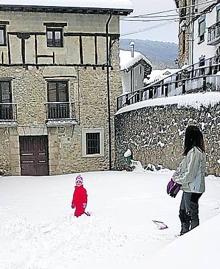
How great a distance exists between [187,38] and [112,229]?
834 inches

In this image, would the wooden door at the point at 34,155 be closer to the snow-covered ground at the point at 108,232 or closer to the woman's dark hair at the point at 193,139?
the snow-covered ground at the point at 108,232

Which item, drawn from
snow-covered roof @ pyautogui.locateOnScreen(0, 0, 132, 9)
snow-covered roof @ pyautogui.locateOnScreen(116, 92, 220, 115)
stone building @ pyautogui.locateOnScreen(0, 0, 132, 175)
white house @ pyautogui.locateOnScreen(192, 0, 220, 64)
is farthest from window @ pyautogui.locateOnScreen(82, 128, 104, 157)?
white house @ pyautogui.locateOnScreen(192, 0, 220, 64)

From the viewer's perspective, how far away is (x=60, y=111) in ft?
57.3

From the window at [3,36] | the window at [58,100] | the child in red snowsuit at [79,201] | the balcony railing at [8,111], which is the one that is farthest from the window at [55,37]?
the child in red snowsuit at [79,201]

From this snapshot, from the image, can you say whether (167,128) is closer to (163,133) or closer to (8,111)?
(163,133)

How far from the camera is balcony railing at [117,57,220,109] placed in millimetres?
11633

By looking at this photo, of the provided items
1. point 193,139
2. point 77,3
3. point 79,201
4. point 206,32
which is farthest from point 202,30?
point 193,139

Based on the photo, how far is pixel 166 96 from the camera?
14.3 m

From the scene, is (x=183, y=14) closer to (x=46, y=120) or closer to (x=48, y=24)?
(x=48, y=24)

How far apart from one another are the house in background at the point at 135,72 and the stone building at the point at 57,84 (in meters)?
7.91

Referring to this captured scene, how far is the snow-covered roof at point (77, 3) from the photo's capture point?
16359 mm

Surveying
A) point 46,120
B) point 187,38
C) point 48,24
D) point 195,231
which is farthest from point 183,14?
point 195,231

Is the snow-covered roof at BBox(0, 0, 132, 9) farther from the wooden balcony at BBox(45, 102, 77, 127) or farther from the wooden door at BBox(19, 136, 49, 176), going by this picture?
the wooden door at BBox(19, 136, 49, 176)

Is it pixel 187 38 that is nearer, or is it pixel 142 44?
pixel 187 38
